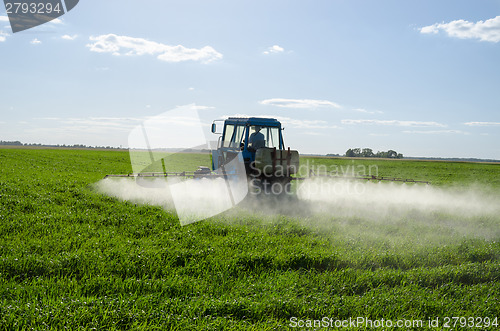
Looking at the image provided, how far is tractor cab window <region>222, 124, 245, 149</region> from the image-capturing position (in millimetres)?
12680

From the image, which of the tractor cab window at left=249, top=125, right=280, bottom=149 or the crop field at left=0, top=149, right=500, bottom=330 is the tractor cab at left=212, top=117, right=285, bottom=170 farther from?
the crop field at left=0, top=149, right=500, bottom=330

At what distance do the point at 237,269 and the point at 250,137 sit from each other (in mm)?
7100

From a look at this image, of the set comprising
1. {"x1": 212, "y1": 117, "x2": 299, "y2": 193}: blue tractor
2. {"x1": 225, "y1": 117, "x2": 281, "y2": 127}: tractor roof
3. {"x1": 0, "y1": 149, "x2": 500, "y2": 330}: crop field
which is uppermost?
{"x1": 225, "y1": 117, "x2": 281, "y2": 127}: tractor roof

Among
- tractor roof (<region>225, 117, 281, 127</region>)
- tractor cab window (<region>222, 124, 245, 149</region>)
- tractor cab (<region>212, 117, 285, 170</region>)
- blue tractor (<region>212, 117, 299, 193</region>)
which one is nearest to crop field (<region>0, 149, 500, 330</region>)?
blue tractor (<region>212, 117, 299, 193</region>)

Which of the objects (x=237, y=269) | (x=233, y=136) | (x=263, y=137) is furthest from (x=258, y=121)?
(x=237, y=269)

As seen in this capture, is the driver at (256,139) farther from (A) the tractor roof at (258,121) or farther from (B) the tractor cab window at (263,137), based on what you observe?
(A) the tractor roof at (258,121)

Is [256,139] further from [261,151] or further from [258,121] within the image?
[261,151]

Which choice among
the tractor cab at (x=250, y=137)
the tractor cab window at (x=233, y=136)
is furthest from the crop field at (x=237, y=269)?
the tractor cab window at (x=233, y=136)

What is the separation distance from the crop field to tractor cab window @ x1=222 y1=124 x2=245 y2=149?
3379 millimetres

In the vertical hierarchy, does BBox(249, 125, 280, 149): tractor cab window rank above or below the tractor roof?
below

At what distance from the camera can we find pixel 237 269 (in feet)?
19.5

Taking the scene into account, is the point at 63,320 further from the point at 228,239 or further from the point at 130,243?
the point at 228,239

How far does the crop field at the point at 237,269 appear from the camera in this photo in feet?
14.8

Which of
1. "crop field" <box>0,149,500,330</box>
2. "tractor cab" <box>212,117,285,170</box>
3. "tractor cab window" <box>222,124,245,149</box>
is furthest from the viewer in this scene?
"tractor cab window" <box>222,124,245,149</box>
